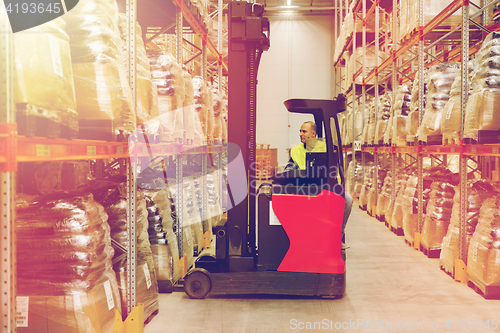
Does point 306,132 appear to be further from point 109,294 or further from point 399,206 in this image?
point 399,206

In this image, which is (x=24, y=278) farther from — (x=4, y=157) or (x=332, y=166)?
(x=332, y=166)

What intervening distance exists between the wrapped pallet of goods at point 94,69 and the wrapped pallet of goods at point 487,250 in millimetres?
3966

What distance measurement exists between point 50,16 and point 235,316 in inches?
117

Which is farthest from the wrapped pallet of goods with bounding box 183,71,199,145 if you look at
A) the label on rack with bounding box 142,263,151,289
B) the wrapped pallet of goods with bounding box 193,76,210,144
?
the label on rack with bounding box 142,263,151,289

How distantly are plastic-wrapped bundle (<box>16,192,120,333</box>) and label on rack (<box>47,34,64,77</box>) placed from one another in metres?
0.93

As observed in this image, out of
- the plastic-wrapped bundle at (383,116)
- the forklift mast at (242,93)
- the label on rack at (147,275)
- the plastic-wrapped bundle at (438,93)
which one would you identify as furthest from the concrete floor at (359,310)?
the plastic-wrapped bundle at (383,116)

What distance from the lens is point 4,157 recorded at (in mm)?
1779

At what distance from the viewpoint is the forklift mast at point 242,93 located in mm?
4309

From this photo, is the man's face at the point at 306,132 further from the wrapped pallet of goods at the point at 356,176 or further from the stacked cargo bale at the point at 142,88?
the wrapped pallet of goods at the point at 356,176

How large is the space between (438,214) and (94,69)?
5.13 meters

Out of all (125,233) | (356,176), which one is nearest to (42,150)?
(125,233)

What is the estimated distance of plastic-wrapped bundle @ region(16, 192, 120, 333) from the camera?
7.95ft

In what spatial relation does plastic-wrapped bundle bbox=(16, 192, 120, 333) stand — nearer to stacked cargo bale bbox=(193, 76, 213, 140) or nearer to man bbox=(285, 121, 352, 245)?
man bbox=(285, 121, 352, 245)

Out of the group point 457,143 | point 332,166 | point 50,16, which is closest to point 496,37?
point 457,143
